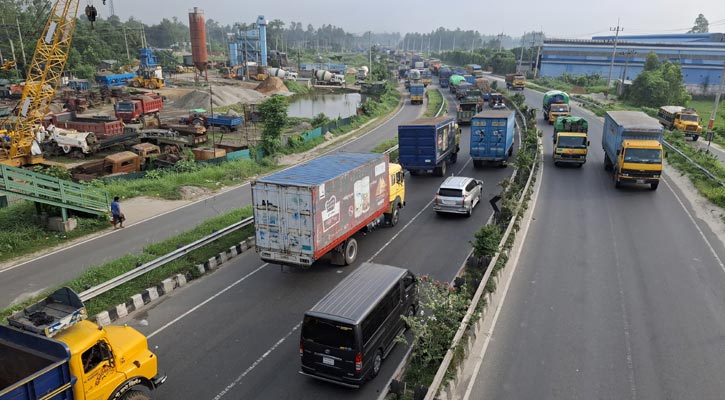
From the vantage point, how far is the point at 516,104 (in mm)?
58531

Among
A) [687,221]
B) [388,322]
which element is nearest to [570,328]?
[388,322]

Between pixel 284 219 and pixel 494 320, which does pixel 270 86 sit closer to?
pixel 284 219

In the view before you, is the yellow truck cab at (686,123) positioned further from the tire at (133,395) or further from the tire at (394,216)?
the tire at (133,395)

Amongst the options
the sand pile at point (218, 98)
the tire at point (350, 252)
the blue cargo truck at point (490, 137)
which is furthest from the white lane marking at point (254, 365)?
the sand pile at point (218, 98)

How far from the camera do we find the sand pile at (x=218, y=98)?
221ft

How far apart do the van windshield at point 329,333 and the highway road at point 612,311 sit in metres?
3.03

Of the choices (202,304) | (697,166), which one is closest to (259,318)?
(202,304)

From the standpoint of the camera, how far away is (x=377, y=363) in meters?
11.6

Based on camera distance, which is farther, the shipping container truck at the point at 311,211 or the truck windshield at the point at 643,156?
the truck windshield at the point at 643,156

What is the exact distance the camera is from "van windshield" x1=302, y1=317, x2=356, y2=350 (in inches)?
420

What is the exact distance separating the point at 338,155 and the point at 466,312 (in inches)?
379

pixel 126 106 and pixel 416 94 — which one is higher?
pixel 416 94

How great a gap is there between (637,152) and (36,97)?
42.8 m

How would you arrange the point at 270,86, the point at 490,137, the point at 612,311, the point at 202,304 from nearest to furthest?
1. the point at 612,311
2. the point at 202,304
3. the point at 490,137
4. the point at 270,86
